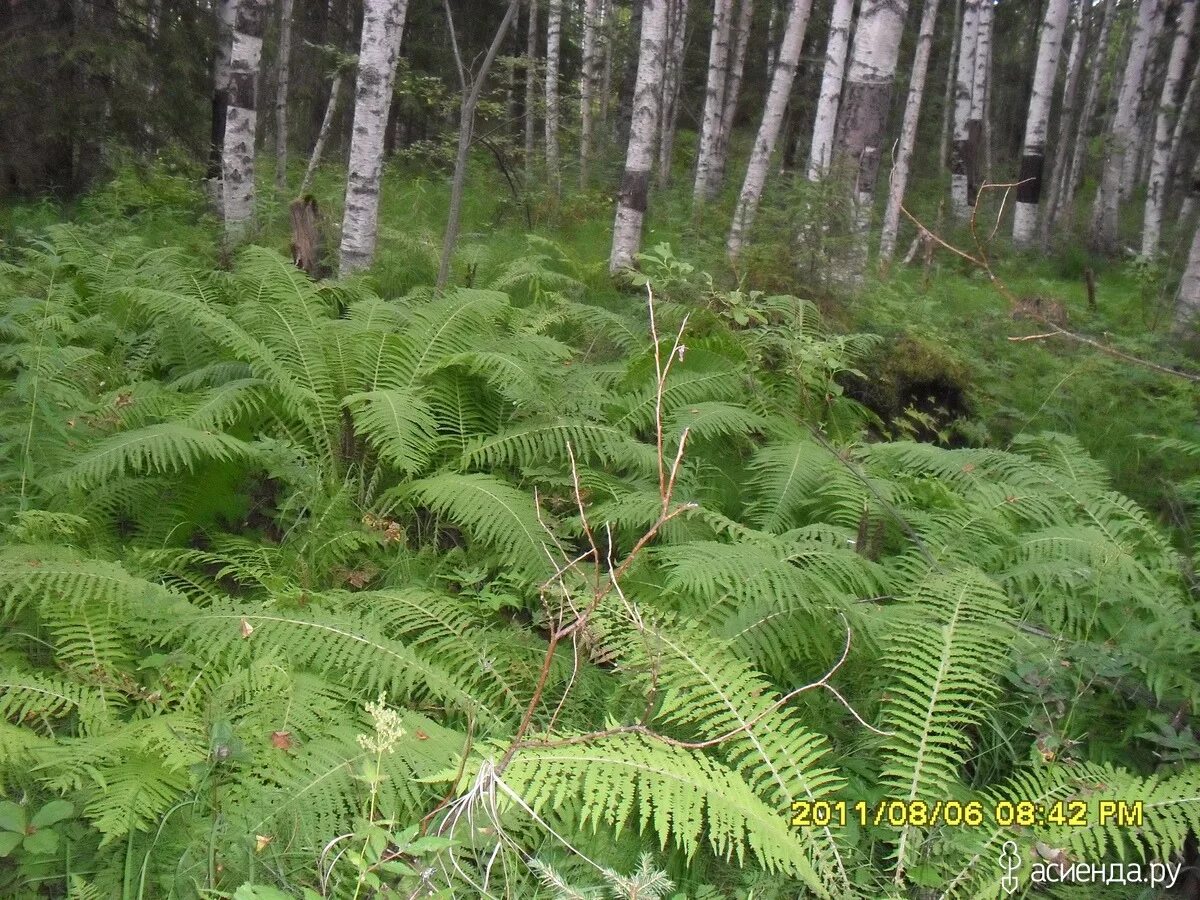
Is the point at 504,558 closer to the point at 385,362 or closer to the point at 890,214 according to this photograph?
the point at 385,362

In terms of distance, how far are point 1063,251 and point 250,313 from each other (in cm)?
1466

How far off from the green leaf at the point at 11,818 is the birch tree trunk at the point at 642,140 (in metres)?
6.67

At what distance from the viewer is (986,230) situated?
16625 mm

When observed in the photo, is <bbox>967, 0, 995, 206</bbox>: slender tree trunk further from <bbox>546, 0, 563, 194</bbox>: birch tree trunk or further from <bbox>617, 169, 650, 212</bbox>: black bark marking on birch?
<bbox>617, 169, 650, 212</bbox>: black bark marking on birch

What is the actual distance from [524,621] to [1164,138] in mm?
14508

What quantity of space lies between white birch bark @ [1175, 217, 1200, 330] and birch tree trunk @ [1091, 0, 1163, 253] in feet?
29.3

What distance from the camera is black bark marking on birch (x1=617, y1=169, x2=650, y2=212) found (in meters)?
7.92

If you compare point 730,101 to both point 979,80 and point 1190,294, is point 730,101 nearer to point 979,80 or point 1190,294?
point 979,80

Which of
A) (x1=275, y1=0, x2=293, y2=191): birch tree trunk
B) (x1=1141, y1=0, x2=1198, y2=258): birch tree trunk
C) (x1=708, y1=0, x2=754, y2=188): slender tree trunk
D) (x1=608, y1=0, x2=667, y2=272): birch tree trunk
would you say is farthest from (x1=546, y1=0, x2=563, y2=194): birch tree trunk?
(x1=1141, y1=0, x2=1198, y2=258): birch tree trunk

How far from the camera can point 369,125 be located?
248 inches

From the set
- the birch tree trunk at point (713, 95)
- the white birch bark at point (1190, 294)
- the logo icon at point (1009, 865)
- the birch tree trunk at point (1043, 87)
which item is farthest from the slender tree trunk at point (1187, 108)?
the logo icon at point (1009, 865)

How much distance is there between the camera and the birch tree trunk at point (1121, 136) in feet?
47.7

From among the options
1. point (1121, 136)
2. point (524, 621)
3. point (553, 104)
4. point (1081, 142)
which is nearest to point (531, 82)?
point (553, 104)

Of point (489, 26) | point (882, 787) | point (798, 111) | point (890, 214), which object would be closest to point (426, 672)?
point (882, 787)
